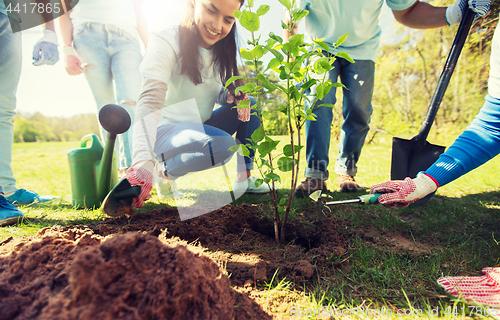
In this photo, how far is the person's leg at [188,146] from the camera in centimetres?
215

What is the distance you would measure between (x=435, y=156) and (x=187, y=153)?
2.31 m

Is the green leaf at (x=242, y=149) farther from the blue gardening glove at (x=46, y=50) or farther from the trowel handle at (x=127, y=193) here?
the blue gardening glove at (x=46, y=50)

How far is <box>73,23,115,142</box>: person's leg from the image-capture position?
7.99 ft

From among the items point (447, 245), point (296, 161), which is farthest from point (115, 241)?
point (447, 245)

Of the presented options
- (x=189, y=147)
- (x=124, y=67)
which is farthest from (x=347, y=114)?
(x=124, y=67)

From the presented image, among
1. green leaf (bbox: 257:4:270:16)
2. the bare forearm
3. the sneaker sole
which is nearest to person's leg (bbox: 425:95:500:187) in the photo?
green leaf (bbox: 257:4:270:16)

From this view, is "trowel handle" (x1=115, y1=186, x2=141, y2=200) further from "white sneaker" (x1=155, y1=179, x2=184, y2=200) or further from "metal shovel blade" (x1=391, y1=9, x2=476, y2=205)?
"metal shovel blade" (x1=391, y1=9, x2=476, y2=205)

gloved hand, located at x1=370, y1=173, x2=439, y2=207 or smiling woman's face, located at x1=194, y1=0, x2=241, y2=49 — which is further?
smiling woman's face, located at x1=194, y1=0, x2=241, y2=49

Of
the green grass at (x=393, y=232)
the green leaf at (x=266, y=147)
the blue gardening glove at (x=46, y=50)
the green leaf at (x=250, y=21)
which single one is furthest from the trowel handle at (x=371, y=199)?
the blue gardening glove at (x=46, y=50)

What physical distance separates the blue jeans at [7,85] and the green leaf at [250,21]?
237cm

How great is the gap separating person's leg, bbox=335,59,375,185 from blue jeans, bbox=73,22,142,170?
2299 mm

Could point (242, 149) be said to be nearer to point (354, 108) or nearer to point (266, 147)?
point (266, 147)

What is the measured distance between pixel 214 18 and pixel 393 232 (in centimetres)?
219

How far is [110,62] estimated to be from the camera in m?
2.60
